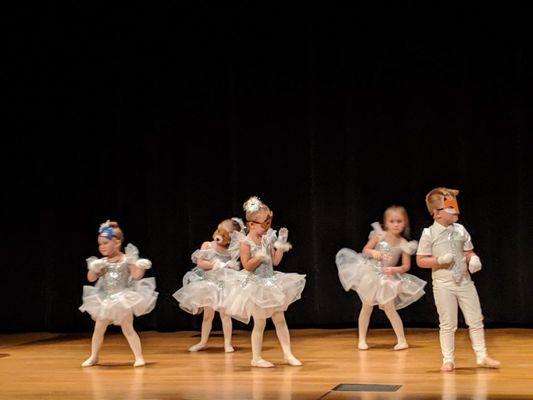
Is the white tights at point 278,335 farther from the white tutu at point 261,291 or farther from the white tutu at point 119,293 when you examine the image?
the white tutu at point 119,293

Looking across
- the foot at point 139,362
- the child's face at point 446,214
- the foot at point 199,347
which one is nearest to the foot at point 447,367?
the child's face at point 446,214

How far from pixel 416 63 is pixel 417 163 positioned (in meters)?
0.95

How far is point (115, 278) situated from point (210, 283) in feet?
3.33

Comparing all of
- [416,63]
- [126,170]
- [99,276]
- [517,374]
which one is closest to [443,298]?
[517,374]

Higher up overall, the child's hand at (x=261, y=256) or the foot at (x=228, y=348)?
the child's hand at (x=261, y=256)

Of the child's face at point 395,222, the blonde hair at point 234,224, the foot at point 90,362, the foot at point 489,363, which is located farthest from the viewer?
the blonde hair at point 234,224

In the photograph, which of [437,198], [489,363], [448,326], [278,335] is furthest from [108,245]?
[489,363]

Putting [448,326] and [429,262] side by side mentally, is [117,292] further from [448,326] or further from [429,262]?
[448,326]

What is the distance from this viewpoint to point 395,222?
22.8ft

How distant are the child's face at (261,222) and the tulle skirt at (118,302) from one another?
902 millimetres

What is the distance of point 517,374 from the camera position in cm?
548

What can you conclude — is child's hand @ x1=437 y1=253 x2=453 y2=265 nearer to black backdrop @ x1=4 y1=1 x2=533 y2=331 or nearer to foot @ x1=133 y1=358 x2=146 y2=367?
foot @ x1=133 y1=358 x2=146 y2=367

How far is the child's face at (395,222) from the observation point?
6953 mm

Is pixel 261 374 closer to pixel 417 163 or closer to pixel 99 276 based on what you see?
pixel 99 276
